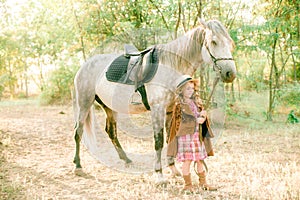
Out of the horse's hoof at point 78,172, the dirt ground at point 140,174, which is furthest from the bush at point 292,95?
the horse's hoof at point 78,172

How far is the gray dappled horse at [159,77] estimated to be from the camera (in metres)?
3.38

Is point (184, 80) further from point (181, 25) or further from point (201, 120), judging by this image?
point (181, 25)

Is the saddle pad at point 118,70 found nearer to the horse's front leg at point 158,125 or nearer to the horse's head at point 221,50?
the horse's front leg at point 158,125

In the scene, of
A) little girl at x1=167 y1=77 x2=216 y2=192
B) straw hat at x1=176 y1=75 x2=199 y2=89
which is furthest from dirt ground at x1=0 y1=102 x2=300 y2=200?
straw hat at x1=176 y1=75 x2=199 y2=89

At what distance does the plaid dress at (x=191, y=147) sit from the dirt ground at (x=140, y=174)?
42cm

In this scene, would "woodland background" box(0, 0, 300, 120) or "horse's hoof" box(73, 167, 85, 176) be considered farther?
"woodland background" box(0, 0, 300, 120)

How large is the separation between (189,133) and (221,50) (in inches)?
40.2

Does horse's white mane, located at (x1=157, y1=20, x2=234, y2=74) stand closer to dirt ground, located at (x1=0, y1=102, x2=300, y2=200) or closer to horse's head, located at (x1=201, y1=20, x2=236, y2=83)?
horse's head, located at (x1=201, y1=20, x2=236, y2=83)

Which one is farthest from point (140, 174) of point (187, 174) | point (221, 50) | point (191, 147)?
point (221, 50)

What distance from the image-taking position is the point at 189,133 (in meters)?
3.58

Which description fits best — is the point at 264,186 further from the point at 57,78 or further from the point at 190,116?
the point at 57,78

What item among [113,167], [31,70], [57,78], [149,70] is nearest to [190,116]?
[149,70]

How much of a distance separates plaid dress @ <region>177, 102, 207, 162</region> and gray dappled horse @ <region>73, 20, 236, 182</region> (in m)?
0.42

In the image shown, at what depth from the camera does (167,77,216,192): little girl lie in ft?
11.8
